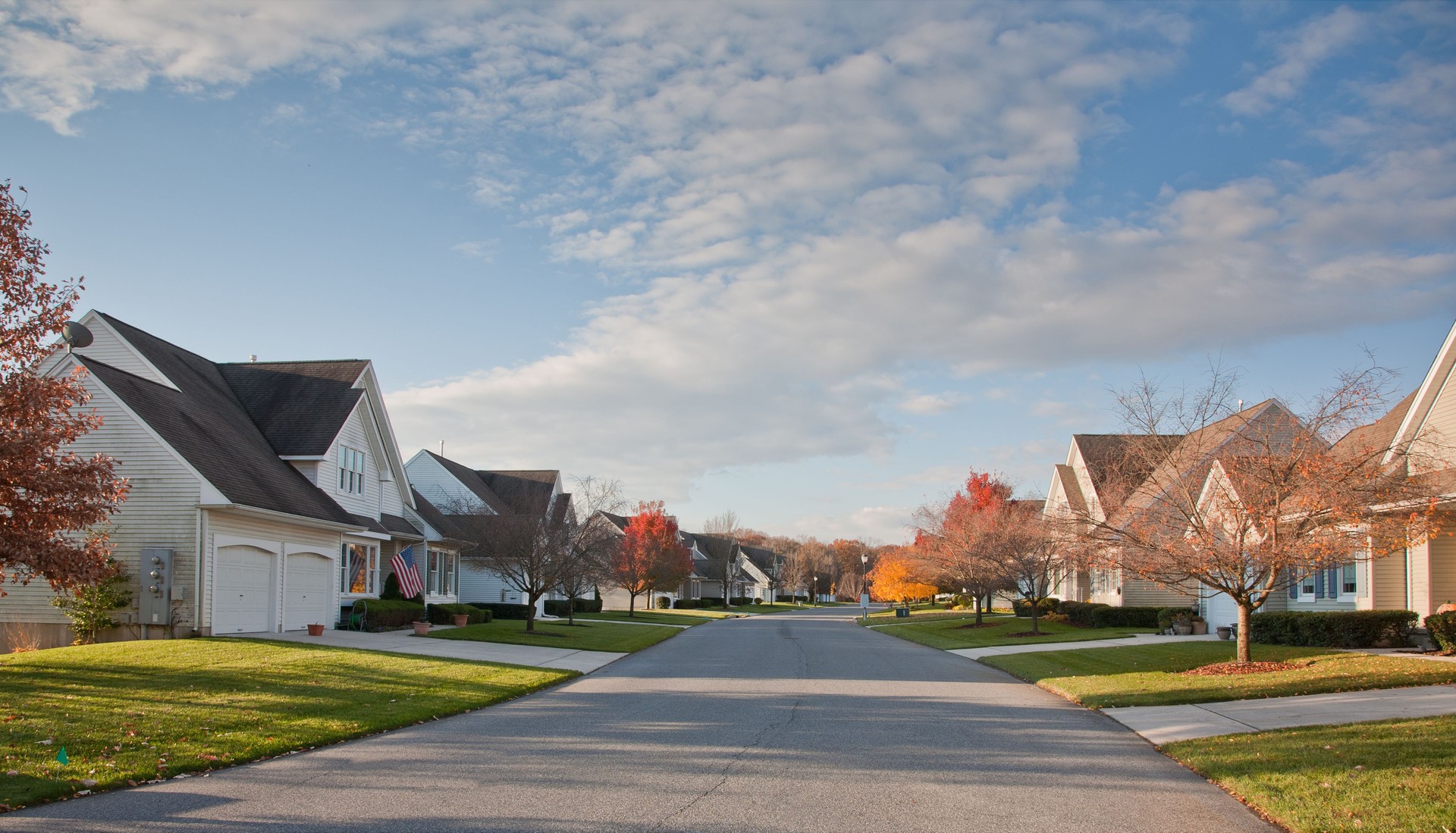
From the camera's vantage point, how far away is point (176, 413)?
2514 centimetres

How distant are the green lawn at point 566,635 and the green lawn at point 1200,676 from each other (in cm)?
1131

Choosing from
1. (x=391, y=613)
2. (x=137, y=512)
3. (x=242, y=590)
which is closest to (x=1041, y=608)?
(x=391, y=613)

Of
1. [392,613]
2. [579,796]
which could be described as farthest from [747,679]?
[392,613]

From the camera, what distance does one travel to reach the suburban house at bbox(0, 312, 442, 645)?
22.6 meters

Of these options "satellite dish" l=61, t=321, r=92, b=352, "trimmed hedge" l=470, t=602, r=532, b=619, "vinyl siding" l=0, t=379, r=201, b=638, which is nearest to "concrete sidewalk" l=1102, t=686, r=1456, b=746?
"vinyl siding" l=0, t=379, r=201, b=638

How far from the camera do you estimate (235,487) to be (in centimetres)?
2364

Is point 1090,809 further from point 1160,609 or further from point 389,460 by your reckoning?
point 389,460

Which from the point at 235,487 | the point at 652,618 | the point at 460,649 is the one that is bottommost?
the point at 652,618

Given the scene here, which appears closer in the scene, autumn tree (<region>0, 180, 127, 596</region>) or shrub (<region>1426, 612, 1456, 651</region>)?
autumn tree (<region>0, 180, 127, 596</region>)

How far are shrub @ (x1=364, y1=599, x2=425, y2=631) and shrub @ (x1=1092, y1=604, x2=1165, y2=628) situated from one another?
23.3 m

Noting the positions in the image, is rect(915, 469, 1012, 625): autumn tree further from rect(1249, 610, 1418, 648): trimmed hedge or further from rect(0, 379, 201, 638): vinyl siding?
rect(0, 379, 201, 638): vinyl siding

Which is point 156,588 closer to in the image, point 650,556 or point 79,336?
point 79,336

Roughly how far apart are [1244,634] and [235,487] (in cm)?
2207

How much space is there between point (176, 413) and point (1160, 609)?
99.6 ft
